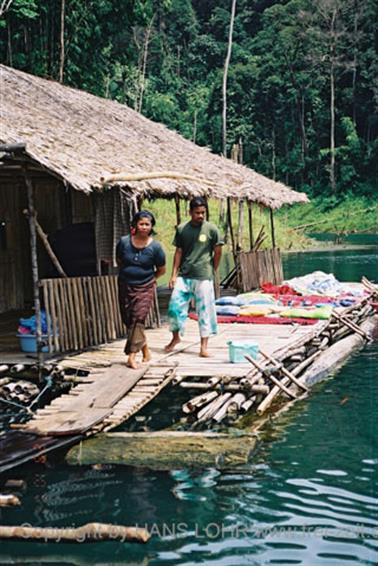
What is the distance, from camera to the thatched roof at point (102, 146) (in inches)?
344

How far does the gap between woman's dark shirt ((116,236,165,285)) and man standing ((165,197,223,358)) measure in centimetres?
62

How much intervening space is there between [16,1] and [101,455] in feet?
51.8

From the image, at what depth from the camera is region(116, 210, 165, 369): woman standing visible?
8.03 m

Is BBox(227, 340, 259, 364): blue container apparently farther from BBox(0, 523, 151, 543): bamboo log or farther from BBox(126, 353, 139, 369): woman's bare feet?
BBox(0, 523, 151, 543): bamboo log

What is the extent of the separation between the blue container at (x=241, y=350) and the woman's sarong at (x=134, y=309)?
0.99 metres

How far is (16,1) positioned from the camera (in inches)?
763

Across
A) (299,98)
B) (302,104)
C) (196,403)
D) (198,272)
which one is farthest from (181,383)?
(299,98)

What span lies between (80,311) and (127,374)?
51.9 inches

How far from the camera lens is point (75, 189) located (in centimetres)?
895

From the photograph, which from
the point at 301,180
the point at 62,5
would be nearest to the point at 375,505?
the point at 62,5

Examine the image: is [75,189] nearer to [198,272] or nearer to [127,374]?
[198,272]

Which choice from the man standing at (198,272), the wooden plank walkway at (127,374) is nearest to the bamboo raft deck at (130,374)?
the wooden plank walkway at (127,374)

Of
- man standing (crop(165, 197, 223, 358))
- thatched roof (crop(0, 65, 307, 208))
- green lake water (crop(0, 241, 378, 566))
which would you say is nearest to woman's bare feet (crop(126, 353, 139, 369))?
man standing (crop(165, 197, 223, 358))

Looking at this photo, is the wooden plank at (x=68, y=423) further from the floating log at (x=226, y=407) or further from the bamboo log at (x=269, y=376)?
the bamboo log at (x=269, y=376)
